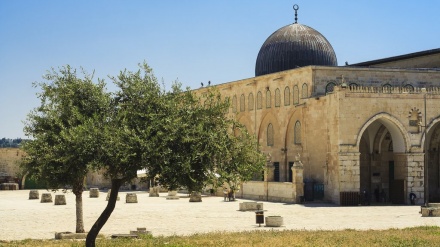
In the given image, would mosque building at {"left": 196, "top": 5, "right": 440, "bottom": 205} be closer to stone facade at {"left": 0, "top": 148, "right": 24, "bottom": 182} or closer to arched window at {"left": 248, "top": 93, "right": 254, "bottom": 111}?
A: arched window at {"left": 248, "top": 93, "right": 254, "bottom": 111}

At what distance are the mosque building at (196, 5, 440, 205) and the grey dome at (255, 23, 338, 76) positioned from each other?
0.08 meters

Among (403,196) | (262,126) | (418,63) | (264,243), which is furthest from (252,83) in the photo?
(264,243)

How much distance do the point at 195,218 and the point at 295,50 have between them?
22619mm

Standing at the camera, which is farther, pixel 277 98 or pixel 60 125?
pixel 277 98

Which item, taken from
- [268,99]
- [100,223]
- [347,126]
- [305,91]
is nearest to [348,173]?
[347,126]

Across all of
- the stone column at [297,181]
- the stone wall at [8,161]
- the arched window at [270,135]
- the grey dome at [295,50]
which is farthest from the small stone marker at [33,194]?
the stone column at [297,181]

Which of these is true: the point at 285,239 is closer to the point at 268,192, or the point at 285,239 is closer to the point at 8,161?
the point at 268,192

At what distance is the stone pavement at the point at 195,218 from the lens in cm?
2761

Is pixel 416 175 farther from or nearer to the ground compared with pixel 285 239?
farther from the ground

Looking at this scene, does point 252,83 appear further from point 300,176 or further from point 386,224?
point 386,224

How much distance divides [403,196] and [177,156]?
26932mm

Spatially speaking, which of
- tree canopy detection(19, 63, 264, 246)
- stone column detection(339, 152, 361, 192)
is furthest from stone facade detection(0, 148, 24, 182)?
tree canopy detection(19, 63, 264, 246)

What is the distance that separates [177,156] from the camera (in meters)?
17.7

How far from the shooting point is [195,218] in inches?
1292
